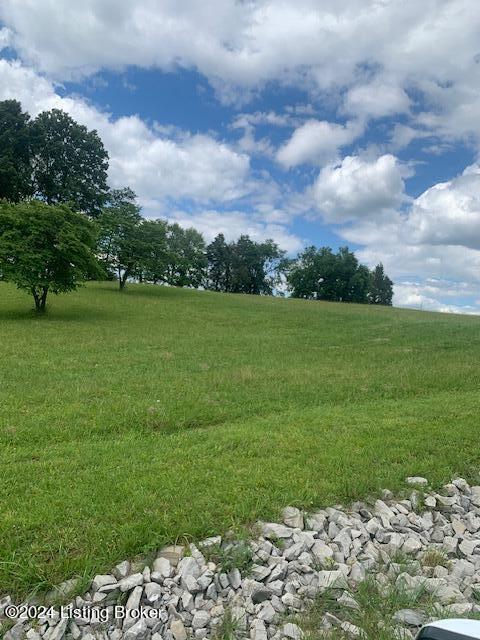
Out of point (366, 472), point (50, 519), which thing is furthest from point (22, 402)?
point (366, 472)

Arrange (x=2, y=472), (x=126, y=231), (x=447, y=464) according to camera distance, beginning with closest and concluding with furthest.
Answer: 1. (x=2, y=472)
2. (x=447, y=464)
3. (x=126, y=231)

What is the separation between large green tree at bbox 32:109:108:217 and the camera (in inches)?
1920

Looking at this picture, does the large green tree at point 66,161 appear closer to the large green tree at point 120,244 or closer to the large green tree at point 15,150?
the large green tree at point 15,150

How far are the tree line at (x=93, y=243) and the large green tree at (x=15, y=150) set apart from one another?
0.35 ft

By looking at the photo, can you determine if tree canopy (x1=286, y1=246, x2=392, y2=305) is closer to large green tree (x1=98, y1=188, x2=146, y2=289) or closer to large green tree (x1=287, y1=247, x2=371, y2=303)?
large green tree (x1=287, y1=247, x2=371, y2=303)

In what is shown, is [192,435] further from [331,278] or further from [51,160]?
[331,278]

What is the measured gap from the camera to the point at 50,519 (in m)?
3.86

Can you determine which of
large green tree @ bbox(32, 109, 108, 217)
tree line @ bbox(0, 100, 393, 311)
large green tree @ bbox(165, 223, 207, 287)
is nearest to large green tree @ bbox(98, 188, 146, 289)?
tree line @ bbox(0, 100, 393, 311)

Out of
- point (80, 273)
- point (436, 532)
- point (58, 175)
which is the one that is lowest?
point (436, 532)

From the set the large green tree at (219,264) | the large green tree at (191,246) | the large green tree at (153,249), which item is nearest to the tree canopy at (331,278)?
the large green tree at (219,264)

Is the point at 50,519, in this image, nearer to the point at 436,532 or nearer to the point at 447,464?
the point at 436,532

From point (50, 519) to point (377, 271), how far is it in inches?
3602

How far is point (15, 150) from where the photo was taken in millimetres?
46406

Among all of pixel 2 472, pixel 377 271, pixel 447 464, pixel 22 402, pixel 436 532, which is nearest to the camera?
pixel 436 532
